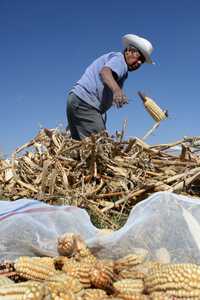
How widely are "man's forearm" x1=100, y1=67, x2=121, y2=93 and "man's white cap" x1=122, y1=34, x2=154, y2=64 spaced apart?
0.54m

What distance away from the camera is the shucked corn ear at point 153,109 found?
24.0 ft

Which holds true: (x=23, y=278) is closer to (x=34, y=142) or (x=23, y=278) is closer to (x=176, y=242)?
(x=176, y=242)

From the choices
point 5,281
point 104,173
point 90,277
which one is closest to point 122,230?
point 90,277

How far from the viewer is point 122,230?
2.99 m

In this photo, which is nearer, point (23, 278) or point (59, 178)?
point (23, 278)

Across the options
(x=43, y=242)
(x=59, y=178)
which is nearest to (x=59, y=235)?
(x=43, y=242)

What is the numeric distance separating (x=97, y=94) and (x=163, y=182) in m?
1.76

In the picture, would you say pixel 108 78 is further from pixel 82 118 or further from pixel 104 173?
pixel 104 173

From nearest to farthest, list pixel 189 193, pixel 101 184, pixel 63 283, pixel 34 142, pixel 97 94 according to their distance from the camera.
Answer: pixel 63 283
pixel 189 193
pixel 101 184
pixel 97 94
pixel 34 142

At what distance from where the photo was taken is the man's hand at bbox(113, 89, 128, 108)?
242 inches

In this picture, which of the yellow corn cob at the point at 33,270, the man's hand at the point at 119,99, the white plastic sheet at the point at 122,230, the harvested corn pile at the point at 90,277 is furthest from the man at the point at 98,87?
the yellow corn cob at the point at 33,270

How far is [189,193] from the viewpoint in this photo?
203 inches

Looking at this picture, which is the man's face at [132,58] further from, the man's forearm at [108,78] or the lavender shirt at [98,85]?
the man's forearm at [108,78]

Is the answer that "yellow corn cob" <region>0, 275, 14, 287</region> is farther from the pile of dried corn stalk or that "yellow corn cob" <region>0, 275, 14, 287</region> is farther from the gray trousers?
the gray trousers
